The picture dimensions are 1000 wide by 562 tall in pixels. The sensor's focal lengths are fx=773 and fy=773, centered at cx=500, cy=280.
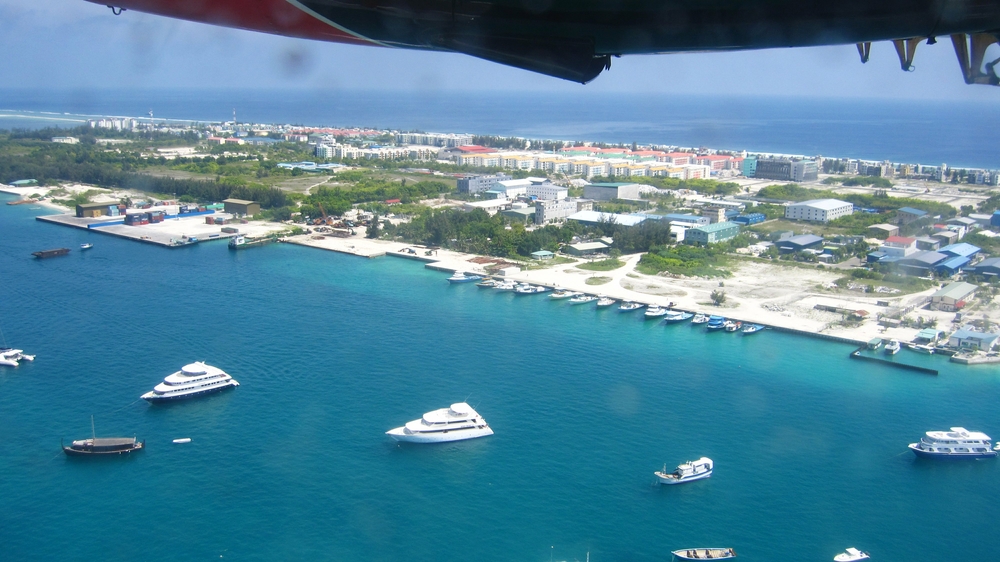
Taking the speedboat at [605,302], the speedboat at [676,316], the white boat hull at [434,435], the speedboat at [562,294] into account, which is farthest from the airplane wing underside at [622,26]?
the speedboat at [562,294]

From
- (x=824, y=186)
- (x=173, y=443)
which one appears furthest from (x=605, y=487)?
(x=824, y=186)

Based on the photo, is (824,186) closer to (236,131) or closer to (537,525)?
(537,525)

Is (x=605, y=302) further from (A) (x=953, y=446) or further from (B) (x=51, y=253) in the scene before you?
(B) (x=51, y=253)

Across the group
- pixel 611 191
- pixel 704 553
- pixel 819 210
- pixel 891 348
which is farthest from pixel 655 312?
pixel 611 191

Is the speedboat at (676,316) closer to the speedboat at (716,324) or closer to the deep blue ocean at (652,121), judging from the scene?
the speedboat at (716,324)

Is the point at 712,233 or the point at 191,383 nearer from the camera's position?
the point at 191,383
